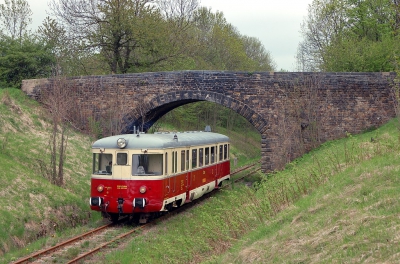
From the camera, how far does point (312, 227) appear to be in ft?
25.4

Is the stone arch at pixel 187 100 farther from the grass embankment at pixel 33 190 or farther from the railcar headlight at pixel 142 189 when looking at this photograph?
the railcar headlight at pixel 142 189

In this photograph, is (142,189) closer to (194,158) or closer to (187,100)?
(194,158)

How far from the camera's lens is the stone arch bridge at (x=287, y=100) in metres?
22.0

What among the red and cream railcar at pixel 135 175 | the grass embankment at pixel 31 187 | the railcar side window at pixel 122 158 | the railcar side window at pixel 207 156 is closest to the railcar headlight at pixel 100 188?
the red and cream railcar at pixel 135 175

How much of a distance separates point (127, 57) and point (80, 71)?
2898 millimetres

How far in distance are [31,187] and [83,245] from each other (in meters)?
3.54

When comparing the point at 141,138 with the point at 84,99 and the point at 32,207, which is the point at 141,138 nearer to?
the point at 32,207

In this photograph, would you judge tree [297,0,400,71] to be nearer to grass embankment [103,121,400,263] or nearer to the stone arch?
the stone arch

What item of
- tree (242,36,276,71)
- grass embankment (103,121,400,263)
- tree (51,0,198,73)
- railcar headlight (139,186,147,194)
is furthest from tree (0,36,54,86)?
tree (242,36,276,71)

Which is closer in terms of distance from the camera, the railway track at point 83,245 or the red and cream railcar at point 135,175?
the railway track at point 83,245

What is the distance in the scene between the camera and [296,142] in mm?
22531

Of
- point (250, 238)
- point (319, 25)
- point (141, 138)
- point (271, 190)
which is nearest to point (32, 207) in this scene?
point (141, 138)

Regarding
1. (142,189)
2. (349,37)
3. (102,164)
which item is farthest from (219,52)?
(142,189)

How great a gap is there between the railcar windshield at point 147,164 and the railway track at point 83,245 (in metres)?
1.40
